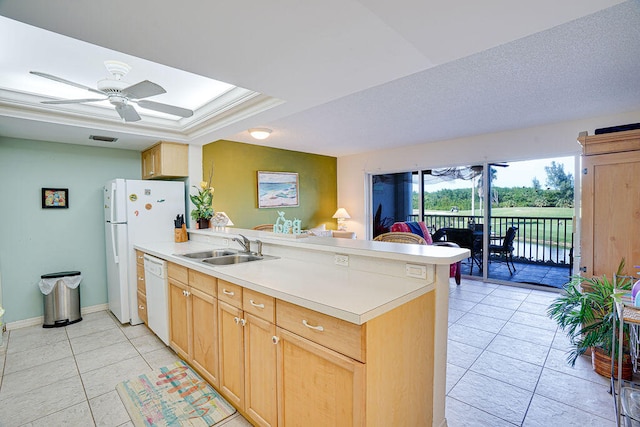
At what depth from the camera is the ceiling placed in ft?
4.26

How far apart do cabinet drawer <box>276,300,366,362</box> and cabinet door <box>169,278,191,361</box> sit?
49.1 inches

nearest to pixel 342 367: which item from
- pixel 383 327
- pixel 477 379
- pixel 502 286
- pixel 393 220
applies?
pixel 383 327

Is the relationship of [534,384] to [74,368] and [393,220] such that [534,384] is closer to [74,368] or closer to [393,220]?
[74,368]

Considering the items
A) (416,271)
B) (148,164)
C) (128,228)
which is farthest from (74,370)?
(416,271)

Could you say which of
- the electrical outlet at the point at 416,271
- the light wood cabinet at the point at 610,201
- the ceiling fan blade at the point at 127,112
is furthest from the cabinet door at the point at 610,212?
the ceiling fan blade at the point at 127,112

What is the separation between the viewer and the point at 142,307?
3303 mm

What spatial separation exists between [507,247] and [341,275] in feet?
14.7

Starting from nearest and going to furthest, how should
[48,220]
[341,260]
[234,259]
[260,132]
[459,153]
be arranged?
[341,260] < [234,259] < [48,220] < [260,132] < [459,153]

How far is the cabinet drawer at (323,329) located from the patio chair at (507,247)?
15.8ft

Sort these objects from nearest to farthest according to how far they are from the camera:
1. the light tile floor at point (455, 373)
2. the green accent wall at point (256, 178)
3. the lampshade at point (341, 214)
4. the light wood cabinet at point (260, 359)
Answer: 1. the light wood cabinet at point (260, 359)
2. the light tile floor at point (455, 373)
3. the green accent wall at point (256, 178)
4. the lampshade at point (341, 214)

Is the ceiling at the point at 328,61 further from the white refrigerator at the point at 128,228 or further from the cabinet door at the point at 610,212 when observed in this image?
the cabinet door at the point at 610,212

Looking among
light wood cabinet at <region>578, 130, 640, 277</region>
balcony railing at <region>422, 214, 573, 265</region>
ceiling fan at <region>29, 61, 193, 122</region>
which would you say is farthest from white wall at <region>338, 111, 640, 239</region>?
ceiling fan at <region>29, 61, 193, 122</region>

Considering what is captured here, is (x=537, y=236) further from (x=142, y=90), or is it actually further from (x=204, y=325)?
(x=142, y=90)

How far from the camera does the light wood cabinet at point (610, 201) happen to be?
7.14 feet
